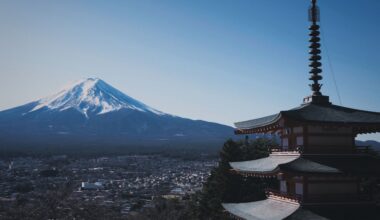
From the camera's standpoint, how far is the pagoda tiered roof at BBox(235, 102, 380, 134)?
1234 cm

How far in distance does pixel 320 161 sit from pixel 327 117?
1.31 meters

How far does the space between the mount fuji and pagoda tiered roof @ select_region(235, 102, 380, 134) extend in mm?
119252

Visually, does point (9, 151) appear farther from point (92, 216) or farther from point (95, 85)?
point (95, 85)

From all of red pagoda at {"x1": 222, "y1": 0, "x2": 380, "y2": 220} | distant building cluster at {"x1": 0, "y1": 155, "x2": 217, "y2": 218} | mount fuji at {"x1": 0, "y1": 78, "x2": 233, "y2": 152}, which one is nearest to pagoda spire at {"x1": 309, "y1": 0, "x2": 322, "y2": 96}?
red pagoda at {"x1": 222, "y1": 0, "x2": 380, "y2": 220}

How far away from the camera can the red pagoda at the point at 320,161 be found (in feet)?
39.9

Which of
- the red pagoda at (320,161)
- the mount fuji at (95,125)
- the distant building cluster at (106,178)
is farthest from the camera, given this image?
the mount fuji at (95,125)

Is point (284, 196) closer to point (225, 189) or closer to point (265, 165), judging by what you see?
point (265, 165)

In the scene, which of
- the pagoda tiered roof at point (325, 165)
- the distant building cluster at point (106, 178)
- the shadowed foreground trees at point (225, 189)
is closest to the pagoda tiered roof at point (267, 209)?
the pagoda tiered roof at point (325, 165)

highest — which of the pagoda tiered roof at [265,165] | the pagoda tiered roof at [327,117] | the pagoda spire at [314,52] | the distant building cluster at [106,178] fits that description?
the pagoda spire at [314,52]

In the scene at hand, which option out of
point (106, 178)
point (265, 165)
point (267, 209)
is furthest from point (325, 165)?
point (106, 178)

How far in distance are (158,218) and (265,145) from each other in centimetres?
1176

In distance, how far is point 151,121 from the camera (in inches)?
6811

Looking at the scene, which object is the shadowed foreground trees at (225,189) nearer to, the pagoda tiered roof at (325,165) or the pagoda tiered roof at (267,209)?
the pagoda tiered roof at (267,209)

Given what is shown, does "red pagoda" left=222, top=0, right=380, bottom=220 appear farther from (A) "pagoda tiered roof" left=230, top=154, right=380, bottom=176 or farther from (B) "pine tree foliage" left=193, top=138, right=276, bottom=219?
(B) "pine tree foliage" left=193, top=138, right=276, bottom=219
